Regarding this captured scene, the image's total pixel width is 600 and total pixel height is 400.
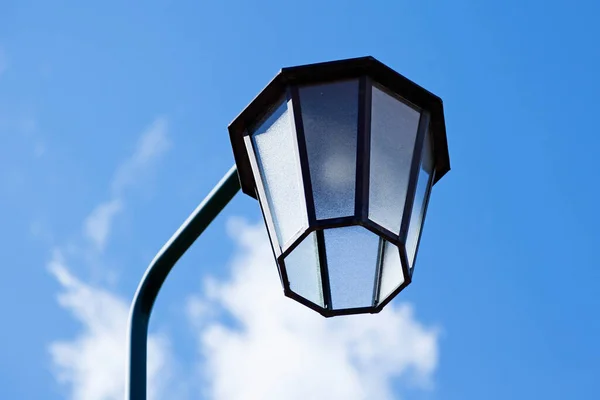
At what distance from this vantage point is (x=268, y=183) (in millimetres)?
3391

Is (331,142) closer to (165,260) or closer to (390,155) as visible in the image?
(390,155)

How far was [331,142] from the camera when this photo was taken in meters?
3.25

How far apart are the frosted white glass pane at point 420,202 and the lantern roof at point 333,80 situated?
0.07 m

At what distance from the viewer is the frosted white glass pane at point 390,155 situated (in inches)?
124

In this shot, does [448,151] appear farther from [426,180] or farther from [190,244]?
[190,244]

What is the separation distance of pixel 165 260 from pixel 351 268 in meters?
0.97

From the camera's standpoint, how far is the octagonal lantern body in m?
3.14

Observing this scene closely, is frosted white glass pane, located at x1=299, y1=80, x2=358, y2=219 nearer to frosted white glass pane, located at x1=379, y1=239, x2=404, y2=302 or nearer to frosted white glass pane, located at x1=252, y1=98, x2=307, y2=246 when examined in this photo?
frosted white glass pane, located at x1=252, y1=98, x2=307, y2=246

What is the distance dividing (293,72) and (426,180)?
644mm

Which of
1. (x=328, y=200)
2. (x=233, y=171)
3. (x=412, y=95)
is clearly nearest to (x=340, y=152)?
(x=328, y=200)

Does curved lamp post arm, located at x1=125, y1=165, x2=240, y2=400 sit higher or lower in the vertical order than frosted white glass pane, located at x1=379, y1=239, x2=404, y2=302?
higher

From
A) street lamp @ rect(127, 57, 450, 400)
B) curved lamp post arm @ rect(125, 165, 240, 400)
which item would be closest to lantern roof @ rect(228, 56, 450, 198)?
street lamp @ rect(127, 57, 450, 400)

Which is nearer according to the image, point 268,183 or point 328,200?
point 328,200

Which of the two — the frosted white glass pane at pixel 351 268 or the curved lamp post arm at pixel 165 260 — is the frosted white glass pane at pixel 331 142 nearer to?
the frosted white glass pane at pixel 351 268
